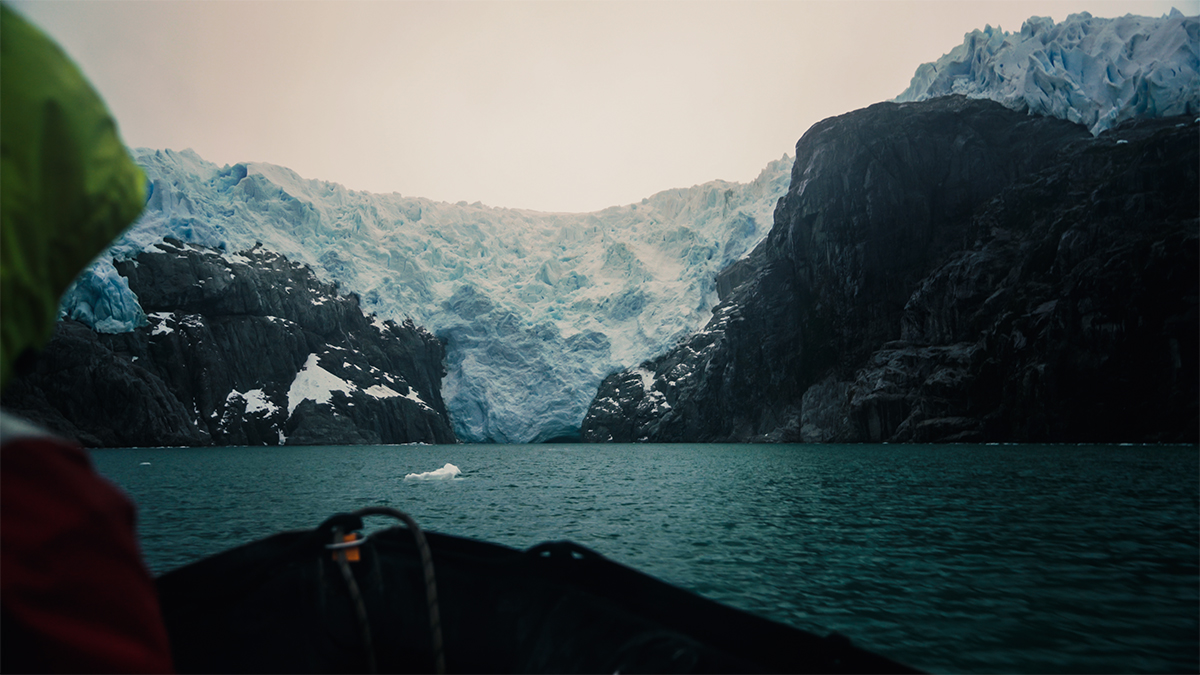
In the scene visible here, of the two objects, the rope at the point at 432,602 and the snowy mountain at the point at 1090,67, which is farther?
the snowy mountain at the point at 1090,67

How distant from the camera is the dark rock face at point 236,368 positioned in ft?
303

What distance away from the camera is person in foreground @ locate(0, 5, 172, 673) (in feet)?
4.93

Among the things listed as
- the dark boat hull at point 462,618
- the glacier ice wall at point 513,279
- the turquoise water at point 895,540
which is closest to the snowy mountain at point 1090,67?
the glacier ice wall at point 513,279

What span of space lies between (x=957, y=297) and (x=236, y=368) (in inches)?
4819

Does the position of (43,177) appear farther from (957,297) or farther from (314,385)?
(314,385)

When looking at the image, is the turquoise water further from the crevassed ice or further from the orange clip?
the crevassed ice

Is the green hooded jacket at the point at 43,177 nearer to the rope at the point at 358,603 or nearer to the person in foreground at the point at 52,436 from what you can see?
the person in foreground at the point at 52,436

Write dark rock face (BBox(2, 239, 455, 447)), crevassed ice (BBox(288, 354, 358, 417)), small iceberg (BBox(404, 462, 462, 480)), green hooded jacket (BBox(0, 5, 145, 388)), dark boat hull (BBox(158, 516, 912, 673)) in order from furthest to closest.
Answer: crevassed ice (BBox(288, 354, 358, 417)), dark rock face (BBox(2, 239, 455, 447)), small iceberg (BBox(404, 462, 462, 480)), dark boat hull (BBox(158, 516, 912, 673)), green hooded jacket (BBox(0, 5, 145, 388))

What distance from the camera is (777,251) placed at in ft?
363

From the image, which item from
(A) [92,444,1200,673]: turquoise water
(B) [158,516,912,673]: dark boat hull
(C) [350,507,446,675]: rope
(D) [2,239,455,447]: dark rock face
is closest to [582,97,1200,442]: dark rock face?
(D) [2,239,455,447]: dark rock face

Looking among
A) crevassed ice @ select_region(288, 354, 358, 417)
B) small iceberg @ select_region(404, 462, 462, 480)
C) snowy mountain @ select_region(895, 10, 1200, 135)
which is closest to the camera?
small iceberg @ select_region(404, 462, 462, 480)

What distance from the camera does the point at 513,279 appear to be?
142250 millimetres

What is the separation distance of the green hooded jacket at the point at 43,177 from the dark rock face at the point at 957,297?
281 ft

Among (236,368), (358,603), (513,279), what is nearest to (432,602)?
(358,603)
